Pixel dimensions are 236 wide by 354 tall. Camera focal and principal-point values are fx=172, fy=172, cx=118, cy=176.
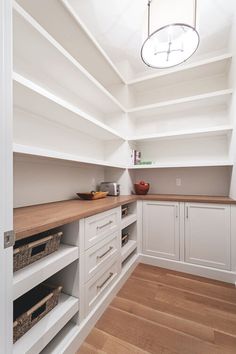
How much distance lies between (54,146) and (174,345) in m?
1.90

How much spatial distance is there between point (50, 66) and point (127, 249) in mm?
2044

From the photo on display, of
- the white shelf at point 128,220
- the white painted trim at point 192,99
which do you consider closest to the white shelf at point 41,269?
the white shelf at point 128,220

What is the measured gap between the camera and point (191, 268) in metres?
2.03

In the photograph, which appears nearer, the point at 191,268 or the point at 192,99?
the point at 191,268

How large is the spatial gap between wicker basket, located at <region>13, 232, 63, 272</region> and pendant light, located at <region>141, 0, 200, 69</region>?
1.61m

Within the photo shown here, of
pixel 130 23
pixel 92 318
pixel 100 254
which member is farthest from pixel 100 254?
pixel 130 23

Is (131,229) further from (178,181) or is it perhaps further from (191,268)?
(178,181)

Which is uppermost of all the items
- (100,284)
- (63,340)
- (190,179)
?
(190,179)

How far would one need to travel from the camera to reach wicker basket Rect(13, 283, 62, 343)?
2.81ft

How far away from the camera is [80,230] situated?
1.19m

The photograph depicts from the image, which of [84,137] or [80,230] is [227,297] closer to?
[80,230]

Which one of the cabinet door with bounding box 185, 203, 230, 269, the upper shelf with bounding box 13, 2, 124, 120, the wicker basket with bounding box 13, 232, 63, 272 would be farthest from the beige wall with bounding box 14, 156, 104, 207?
the cabinet door with bounding box 185, 203, 230, 269

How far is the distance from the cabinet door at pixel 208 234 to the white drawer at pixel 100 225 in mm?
929

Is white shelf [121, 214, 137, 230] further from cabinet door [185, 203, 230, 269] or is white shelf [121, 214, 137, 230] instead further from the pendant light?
the pendant light
